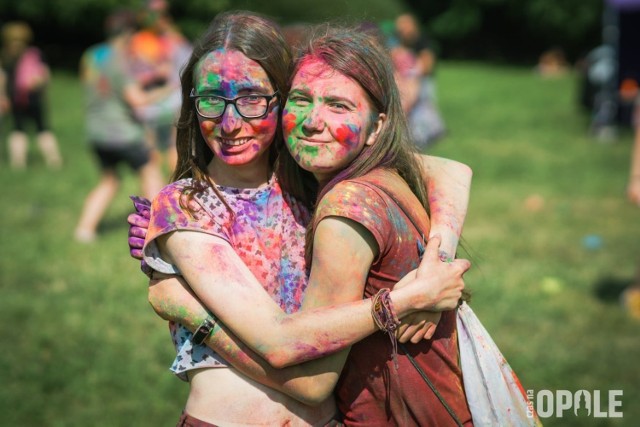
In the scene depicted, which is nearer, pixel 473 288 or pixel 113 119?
pixel 473 288

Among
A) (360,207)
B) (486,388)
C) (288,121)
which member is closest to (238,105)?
(288,121)

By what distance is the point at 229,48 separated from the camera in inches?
86.7

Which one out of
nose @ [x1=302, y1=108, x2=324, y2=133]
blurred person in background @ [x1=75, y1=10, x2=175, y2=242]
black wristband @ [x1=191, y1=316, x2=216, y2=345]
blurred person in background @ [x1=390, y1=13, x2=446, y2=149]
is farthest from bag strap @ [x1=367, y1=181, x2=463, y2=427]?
blurred person in background @ [x1=75, y1=10, x2=175, y2=242]

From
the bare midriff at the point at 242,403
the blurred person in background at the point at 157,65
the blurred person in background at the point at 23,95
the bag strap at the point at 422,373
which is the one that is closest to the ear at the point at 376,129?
the bag strap at the point at 422,373

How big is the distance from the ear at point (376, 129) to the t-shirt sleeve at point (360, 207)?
19 centimetres

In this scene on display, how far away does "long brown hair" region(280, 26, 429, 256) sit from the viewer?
2.14 metres

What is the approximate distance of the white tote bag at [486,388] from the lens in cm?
221

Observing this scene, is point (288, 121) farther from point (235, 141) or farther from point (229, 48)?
point (229, 48)

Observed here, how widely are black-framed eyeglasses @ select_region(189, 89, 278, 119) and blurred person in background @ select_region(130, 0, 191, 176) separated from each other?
5.95 meters

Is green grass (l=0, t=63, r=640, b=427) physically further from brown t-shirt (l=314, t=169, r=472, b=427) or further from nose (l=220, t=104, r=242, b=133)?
nose (l=220, t=104, r=242, b=133)

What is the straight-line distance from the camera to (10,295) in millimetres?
6363

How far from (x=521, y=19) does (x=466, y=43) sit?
2749 millimetres

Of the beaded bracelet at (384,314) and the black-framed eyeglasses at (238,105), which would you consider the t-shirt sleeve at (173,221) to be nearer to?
the black-framed eyeglasses at (238,105)

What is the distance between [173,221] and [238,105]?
381mm
